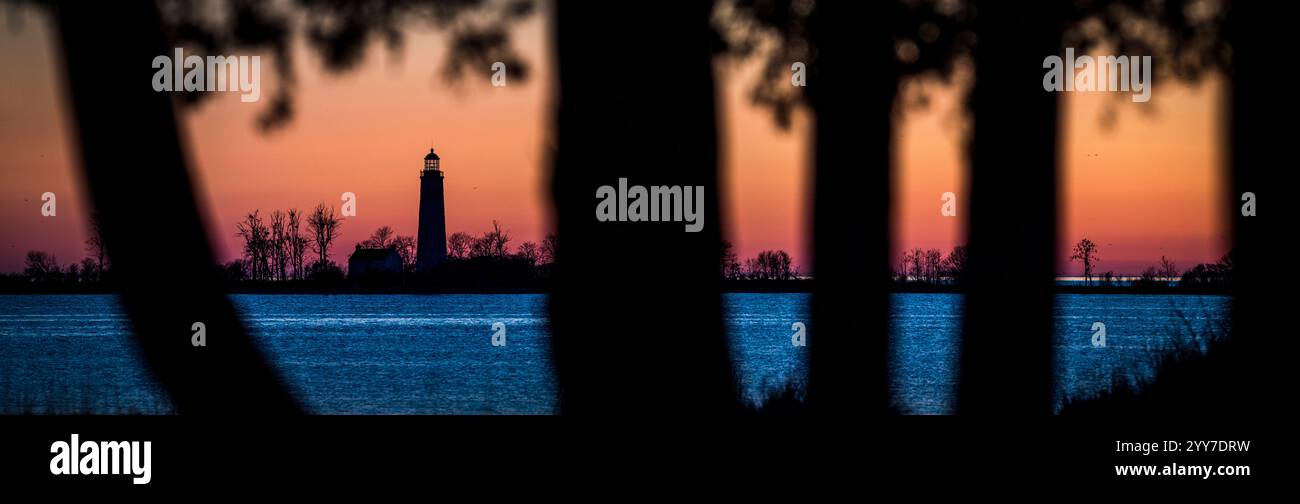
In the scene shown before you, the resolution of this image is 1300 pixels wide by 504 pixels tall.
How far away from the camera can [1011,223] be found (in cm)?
482

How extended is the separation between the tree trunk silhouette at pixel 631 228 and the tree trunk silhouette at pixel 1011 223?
1507 mm

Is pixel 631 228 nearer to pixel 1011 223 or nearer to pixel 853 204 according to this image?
pixel 853 204

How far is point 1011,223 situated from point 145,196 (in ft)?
12.4

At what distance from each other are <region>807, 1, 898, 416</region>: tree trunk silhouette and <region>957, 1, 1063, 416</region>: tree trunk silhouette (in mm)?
423

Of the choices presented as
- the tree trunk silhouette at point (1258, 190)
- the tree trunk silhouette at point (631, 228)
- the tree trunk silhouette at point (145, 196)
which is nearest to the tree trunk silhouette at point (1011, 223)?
the tree trunk silhouette at point (631, 228)

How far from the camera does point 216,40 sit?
5.35 metres

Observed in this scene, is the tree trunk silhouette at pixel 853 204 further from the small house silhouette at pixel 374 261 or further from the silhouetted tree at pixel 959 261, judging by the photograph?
the small house silhouette at pixel 374 261

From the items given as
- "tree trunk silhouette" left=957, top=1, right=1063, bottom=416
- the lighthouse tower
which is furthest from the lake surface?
the lighthouse tower

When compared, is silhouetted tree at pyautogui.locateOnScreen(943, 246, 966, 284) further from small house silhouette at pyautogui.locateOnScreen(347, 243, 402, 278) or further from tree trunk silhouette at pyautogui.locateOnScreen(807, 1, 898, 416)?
small house silhouette at pyautogui.locateOnScreen(347, 243, 402, 278)

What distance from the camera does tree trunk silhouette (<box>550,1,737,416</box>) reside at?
4.00 m

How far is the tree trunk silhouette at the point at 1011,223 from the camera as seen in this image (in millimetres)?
4797
